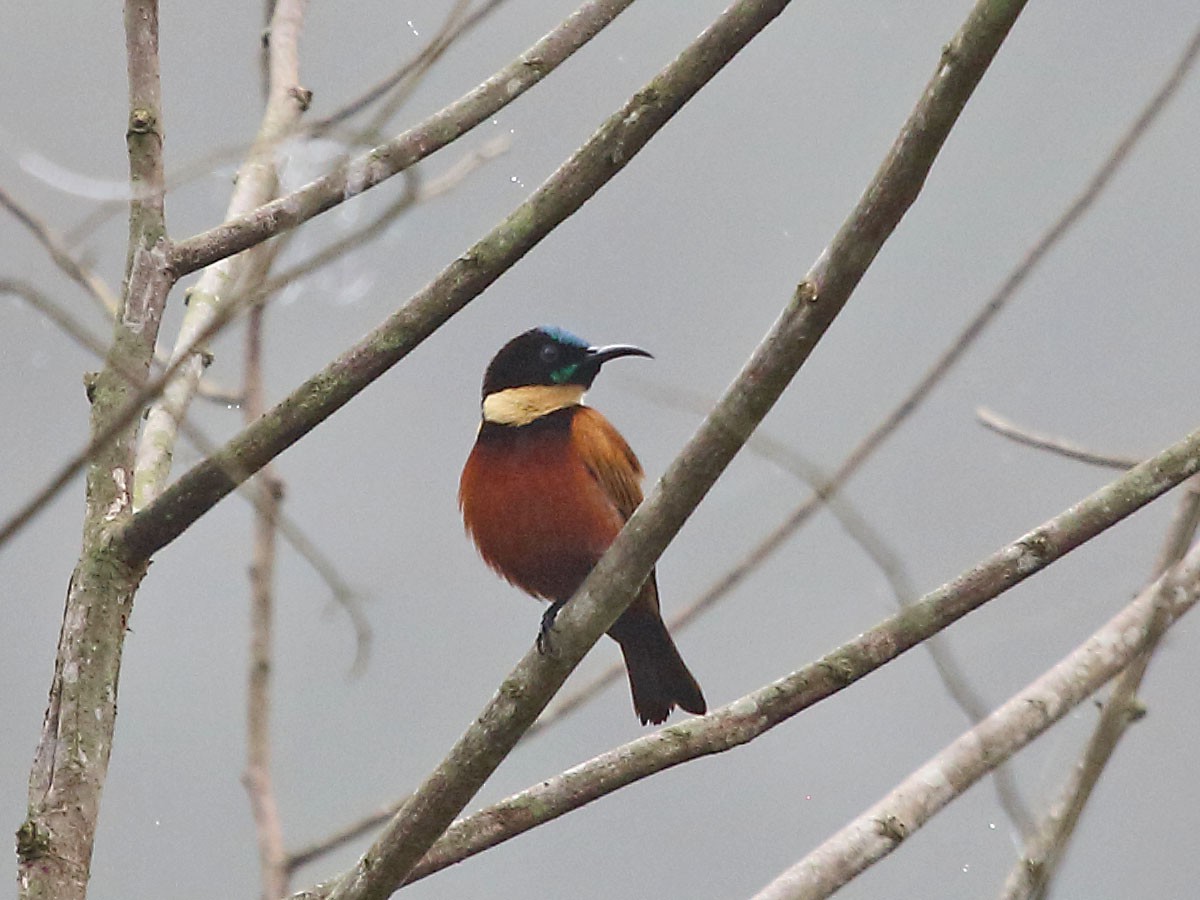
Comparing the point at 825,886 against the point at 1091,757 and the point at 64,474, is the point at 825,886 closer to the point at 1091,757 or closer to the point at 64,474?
the point at 1091,757

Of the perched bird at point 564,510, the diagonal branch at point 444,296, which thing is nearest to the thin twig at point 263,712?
the perched bird at point 564,510

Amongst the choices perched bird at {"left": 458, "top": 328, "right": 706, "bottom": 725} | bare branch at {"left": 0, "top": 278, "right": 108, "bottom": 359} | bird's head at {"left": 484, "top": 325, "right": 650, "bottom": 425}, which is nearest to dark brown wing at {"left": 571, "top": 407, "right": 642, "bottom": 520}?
perched bird at {"left": 458, "top": 328, "right": 706, "bottom": 725}

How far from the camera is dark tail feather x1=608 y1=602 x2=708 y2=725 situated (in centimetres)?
330

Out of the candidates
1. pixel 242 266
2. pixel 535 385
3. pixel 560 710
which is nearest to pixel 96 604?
pixel 242 266

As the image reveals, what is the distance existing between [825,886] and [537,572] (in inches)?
50.2

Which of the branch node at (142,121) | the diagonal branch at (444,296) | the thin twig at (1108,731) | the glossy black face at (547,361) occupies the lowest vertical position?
the thin twig at (1108,731)

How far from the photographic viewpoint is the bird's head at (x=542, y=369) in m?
3.58

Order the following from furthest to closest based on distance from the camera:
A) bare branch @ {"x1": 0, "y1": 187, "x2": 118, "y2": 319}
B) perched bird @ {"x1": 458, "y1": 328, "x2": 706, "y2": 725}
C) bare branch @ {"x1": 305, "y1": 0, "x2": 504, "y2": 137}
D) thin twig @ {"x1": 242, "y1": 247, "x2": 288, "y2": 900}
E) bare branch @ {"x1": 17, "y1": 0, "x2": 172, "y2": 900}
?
A: perched bird @ {"x1": 458, "y1": 328, "x2": 706, "y2": 725}
thin twig @ {"x1": 242, "y1": 247, "x2": 288, "y2": 900}
bare branch @ {"x1": 0, "y1": 187, "x2": 118, "y2": 319}
bare branch @ {"x1": 17, "y1": 0, "x2": 172, "y2": 900}
bare branch @ {"x1": 305, "y1": 0, "x2": 504, "y2": 137}

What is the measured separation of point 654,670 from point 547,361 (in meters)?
0.80

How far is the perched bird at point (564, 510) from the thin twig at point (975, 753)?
0.91m

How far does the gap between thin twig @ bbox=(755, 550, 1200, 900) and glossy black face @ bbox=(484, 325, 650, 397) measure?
1.44m

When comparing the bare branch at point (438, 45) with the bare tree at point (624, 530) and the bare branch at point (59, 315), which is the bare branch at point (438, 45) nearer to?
the bare tree at point (624, 530)

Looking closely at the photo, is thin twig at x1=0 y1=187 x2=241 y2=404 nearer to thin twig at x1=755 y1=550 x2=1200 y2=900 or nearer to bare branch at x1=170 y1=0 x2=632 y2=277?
bare branch at x1=170 y1=0 x2=632 y2=277

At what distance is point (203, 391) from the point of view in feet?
11.3
